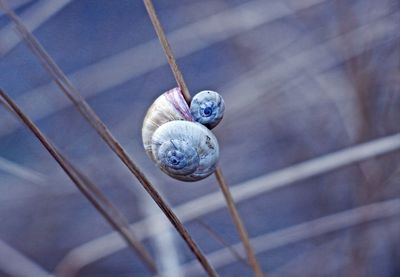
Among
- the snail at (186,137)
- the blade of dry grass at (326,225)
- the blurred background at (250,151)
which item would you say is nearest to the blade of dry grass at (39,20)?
the blurred background at (250,151)

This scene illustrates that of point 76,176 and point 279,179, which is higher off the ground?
point 279,179

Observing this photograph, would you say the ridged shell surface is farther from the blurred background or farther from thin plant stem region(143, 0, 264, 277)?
the blurred background

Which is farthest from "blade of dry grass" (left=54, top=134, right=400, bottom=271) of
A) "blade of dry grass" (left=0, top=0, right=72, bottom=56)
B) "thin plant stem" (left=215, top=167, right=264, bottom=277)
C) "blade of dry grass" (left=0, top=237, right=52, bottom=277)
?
"blade of dry grass" (left=0, top=0, right=72, bottom=56)

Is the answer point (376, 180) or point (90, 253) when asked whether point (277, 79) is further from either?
point (90, 253)

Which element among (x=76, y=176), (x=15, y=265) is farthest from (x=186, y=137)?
(x=15, y=265)

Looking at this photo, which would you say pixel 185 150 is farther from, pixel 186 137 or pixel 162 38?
pixel 162 38

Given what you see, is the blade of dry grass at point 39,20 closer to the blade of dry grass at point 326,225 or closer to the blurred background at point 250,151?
the blurred background at point 250,151
